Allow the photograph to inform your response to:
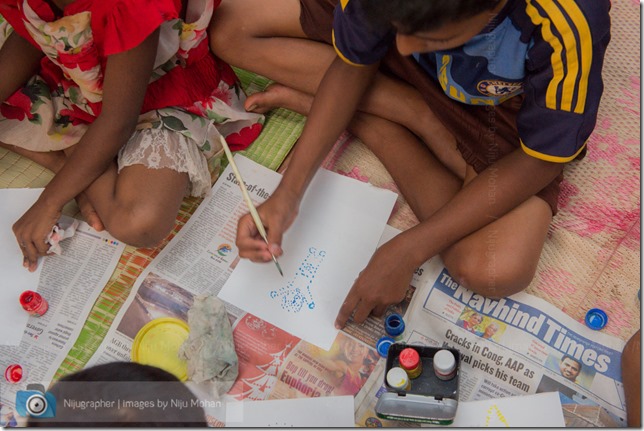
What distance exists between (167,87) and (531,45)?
53 cm

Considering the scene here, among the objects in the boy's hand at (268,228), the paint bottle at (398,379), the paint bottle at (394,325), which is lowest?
the paint bottle at (394,325)

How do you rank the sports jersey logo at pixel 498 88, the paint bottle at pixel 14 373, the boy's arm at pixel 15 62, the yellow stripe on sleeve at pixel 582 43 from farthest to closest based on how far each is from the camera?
the boy's arm at pixel 15 62
the paint bottle at pixel 14 373
the sports jersey logo at pixel 498 88
the yellow stripe on sleeve at pixel 582 43

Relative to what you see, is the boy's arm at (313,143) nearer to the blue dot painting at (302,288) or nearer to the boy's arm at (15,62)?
the blue dot painting at (302,288)

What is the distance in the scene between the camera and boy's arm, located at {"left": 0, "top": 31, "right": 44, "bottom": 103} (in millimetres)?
1074

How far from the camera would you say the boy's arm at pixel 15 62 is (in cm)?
107

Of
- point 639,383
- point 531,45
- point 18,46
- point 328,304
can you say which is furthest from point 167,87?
point 639,383

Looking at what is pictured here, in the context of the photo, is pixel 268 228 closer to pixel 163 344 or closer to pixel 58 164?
pixel 163 344

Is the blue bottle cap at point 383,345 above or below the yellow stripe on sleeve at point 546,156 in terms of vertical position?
below

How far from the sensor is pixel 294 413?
935 millimetres

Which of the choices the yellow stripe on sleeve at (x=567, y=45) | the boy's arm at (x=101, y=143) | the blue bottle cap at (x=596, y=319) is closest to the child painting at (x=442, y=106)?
the yellow stripe on sleeve at (x=567, y=45)

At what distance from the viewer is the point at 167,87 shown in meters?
1.05

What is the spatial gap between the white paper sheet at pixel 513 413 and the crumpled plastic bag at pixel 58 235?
622 millimetres

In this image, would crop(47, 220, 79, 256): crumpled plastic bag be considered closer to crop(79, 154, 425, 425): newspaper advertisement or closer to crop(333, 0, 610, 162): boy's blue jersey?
crop(79, 154, 425, 425): newspaper advertisement

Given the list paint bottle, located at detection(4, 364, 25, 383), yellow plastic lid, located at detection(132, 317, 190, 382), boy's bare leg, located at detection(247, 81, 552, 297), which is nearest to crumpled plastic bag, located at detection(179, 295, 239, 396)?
yellow plastic lid, located at detection(132, 317, 190, 382)
